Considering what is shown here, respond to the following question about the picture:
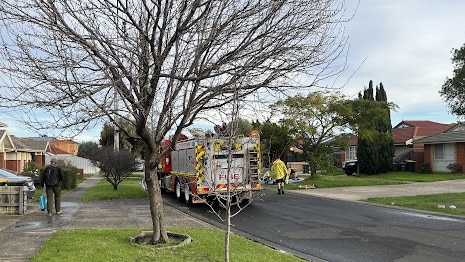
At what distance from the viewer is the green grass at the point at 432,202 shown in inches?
619

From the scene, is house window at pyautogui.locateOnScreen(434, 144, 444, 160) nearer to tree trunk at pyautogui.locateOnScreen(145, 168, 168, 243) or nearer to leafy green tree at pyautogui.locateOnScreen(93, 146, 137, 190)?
leafy green tree at pyautogui.locateOnScreen(93, 146, 137, 190)

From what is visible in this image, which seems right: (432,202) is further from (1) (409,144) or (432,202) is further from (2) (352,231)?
(1) (409,144)

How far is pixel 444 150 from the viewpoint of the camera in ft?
128

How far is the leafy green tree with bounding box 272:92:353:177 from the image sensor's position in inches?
1125

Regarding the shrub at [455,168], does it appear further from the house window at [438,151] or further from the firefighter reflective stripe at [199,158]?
the firefighter reflective stripe at [199,158]

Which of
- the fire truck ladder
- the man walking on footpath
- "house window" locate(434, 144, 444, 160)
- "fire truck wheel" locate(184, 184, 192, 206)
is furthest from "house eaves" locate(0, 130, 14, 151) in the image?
"house window" locate(434, 144, 444, 160)

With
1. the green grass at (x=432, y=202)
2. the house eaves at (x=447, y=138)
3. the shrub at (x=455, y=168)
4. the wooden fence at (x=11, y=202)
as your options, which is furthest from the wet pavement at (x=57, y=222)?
the house eaves at (x=447, y=138)

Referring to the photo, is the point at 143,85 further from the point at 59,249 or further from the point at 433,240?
the point at 433,240

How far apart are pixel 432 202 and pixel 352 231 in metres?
7.00

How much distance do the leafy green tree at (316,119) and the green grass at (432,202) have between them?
30.9 feet

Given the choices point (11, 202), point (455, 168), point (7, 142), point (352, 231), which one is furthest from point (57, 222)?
point (455, 168)

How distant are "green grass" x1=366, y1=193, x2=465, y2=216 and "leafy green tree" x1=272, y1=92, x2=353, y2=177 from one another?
9416 millimetres

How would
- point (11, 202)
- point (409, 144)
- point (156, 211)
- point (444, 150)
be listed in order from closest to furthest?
point (156, 211) < point (11, 202) < point (444, 150) < point (409, 144)

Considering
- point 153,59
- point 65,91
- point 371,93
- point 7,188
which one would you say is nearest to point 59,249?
point 65,91
